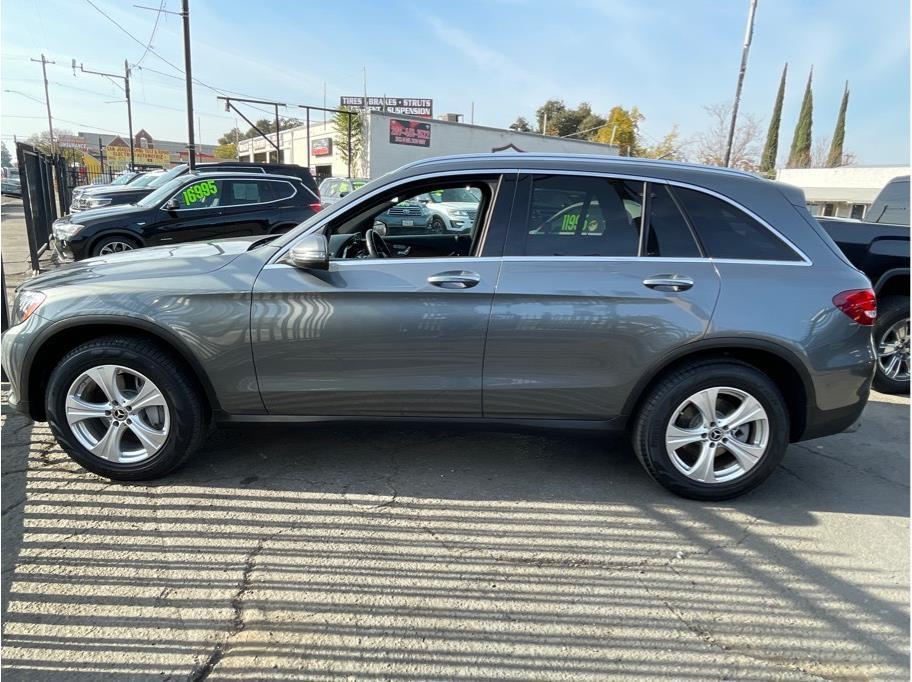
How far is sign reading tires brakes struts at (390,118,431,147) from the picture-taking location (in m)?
38.8

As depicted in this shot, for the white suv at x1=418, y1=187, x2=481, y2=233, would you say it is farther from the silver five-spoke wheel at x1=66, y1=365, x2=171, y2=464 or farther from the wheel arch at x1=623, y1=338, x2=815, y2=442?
the silver five-spoke wheel at x1=66, y1=365, x2=171, y2=464

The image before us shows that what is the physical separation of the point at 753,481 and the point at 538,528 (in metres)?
1.31

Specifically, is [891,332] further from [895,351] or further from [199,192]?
[199,192]

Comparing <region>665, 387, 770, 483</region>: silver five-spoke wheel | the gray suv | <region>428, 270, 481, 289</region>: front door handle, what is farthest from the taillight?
<region>428, 270, 481, 289</region>: front door handle

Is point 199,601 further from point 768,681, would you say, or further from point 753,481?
point 753,481

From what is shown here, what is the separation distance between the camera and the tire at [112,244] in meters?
9.08

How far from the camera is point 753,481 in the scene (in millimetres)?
3441

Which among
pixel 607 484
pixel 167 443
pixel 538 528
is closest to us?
pixel 538 528

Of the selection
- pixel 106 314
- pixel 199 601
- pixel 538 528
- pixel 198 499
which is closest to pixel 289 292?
pixel 106 314

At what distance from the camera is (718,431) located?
11.1 feet

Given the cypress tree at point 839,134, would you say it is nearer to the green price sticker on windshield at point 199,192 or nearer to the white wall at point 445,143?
the white wall at point 445,143

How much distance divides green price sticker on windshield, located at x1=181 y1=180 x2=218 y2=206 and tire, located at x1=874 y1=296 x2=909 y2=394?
943 centimetres

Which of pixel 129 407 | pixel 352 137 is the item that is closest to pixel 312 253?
pixel 129 407

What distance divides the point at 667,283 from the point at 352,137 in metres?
44.0
